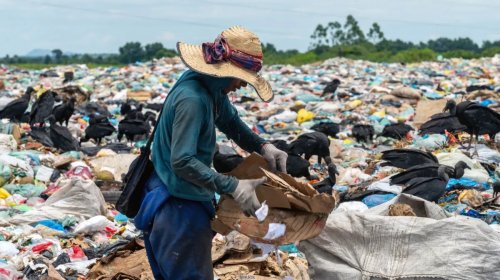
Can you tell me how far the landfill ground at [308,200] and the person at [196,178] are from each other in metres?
0.15

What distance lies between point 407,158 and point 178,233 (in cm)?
456

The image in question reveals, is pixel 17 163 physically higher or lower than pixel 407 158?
lower

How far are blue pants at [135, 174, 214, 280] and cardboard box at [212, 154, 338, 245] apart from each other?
0.30 ft

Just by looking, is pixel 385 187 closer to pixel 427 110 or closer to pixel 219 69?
pixel 219 69

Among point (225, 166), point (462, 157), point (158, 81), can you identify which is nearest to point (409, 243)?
point (225, 166)

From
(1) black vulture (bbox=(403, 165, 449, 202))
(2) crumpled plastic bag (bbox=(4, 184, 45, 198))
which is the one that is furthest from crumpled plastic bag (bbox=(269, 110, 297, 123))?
(1) black vulture (bbox=(403, 165, 449, 202))

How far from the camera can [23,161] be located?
291 inches

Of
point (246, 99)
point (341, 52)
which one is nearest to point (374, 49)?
point (341, 52)

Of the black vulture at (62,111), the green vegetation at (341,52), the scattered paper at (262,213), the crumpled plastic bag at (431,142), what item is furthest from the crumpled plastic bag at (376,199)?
the green vegetation at (341,52)

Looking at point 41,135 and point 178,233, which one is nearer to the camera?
point 178,233

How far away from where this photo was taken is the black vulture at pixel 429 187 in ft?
18.1

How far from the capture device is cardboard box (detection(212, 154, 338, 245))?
2787 mm

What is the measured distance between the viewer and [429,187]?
5.55 meters

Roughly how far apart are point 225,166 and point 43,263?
7.42ft
